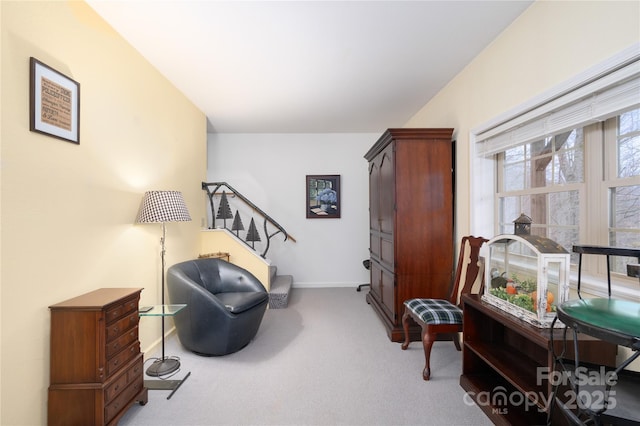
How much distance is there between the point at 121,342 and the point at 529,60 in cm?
331

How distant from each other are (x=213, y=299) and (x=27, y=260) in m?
1.24

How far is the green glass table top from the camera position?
888mm

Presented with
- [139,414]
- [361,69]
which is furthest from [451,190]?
[139,414]

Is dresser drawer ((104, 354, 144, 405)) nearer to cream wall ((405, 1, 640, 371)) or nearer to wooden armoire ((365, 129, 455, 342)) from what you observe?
wooden armoire ((365, 129, 455, 342))

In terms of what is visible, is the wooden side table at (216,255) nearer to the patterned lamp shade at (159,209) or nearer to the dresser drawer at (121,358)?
the patterned lamp shade at (159,209)

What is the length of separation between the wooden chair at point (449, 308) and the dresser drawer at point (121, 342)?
2123mm

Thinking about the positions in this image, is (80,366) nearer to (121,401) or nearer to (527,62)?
(121,401)

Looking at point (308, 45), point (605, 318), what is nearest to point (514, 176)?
point (605, 318)

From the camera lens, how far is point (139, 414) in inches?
72.5

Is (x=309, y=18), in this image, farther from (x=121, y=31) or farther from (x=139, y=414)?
A: (x=139, y=414)

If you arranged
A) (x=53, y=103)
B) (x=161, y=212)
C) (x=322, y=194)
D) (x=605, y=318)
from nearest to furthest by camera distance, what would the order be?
(x=605, y=318) < (x=53, y=103) < (x=161, y=212) < (x=322, y=194)

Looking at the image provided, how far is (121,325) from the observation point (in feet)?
5.71

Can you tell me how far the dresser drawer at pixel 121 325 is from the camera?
1.64m

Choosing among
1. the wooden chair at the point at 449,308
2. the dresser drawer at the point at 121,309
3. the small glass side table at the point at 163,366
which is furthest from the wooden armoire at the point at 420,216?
the dresser drawer at the point at 121,309
